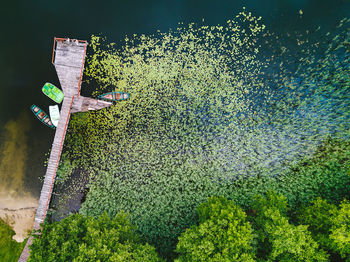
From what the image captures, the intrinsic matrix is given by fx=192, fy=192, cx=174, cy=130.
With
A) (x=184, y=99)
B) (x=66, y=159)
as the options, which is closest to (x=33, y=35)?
(x=66, y=159)

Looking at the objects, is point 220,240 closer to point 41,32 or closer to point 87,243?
point 87,243

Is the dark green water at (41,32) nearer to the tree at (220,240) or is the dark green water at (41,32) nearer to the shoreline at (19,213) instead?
the shoreline at (19,213)

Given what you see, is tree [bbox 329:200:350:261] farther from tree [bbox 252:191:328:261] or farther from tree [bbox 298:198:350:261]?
tree [bbox 252:191:328:261]

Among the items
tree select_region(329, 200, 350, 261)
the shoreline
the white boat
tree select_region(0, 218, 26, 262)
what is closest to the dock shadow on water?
the shoreline

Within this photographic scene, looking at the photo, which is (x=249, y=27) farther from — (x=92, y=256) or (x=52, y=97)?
(x=92, y=256)

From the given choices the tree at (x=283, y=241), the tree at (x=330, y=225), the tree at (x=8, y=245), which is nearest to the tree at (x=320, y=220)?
the tree at (x=330, y=225)

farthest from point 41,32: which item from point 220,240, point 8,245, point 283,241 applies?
point 283,241
